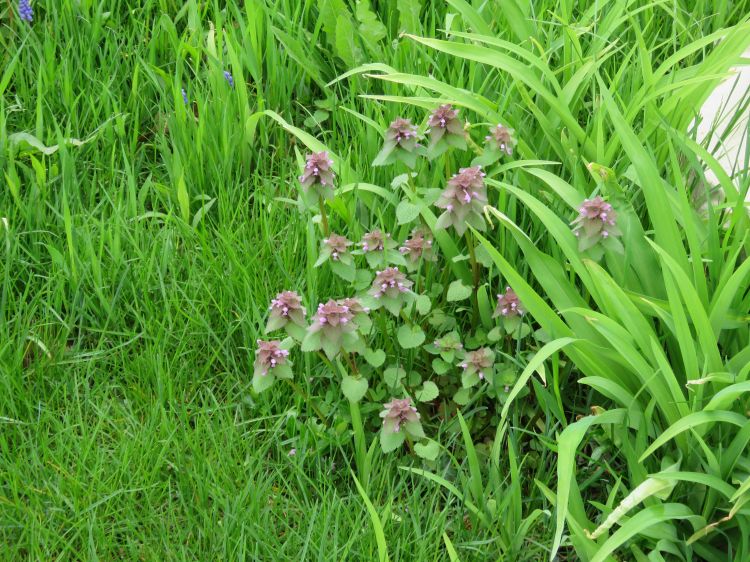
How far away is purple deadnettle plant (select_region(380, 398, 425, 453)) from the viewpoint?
2115 mm

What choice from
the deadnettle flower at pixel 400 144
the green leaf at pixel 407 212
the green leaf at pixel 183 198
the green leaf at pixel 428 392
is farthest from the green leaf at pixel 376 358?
the green leaf at pixel 183 198

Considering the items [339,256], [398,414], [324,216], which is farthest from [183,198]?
[398,414]

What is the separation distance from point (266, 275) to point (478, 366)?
0.68 m

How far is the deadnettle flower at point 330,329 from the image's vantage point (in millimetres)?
2070

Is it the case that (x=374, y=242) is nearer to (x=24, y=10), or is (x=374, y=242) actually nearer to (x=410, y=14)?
(x=410, y=14)

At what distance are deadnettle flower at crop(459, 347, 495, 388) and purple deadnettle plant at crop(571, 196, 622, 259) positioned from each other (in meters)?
0.35

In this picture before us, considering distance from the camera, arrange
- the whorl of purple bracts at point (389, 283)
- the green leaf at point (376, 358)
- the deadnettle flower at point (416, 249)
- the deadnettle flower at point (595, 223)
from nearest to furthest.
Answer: the deadnettle flower at point (595, 223), the whorl of purple bracts at point (389, 283), the green leaf at point (376, 358), the deadnettle flower at point (416, 249)

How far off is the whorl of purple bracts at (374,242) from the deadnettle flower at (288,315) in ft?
0.97

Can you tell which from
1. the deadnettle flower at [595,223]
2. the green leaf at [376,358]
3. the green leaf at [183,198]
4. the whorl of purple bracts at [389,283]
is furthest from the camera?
the green leaf at [183,198]

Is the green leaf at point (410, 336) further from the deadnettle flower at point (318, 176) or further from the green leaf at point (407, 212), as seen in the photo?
the deadnettle flower at point (318, 176)

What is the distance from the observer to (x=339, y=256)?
2266mm

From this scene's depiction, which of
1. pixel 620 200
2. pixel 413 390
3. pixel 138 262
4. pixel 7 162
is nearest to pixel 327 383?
pixel 413 390

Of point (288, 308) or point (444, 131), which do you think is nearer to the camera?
point (288, 308)

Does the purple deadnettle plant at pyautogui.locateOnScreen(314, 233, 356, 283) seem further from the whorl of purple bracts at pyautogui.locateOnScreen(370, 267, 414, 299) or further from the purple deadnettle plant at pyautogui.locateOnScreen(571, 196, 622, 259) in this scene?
the purple deadnettle plant at pyautogui.locateOnScreen(571, 196, 622, 259)
